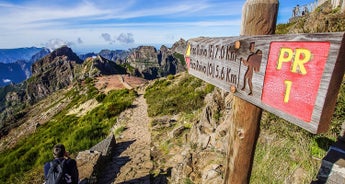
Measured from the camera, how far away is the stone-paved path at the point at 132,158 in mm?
7838

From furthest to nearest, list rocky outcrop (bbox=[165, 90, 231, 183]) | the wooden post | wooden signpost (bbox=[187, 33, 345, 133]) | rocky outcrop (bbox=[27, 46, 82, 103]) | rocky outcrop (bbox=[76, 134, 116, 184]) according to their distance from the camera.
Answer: rocky outcrop (bbox=[27, 46, 82, 103]), rocky outcrop (bbox=[76, 134, 116, 184]), rocky outcrop (bbox=[165, 90, 231, 183]), the wooden post, wooden signpost (bbox=[187, 33, 345, 133])

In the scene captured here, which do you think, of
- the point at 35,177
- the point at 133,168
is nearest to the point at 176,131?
the point at 133,168

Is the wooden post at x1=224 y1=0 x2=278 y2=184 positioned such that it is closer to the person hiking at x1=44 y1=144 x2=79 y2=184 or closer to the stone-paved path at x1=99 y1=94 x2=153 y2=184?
the person hiking at x1=44 y1=144 x2=79 y2=184

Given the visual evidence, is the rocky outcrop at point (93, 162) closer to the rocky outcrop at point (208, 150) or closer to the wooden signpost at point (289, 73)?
the rocky outcrop at point (208, 150)

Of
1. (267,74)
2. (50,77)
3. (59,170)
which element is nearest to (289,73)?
(267,74)

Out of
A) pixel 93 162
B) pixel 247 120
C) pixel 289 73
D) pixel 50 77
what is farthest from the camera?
pixel 50 77

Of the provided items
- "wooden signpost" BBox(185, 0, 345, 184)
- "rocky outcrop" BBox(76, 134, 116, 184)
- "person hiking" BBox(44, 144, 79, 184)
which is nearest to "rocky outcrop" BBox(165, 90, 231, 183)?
"rocky outcrop" BBox(76, 134, 116, 184)

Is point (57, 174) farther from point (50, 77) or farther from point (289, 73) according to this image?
point (50, 77)

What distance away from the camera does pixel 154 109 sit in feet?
53.1

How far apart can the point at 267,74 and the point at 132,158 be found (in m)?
8.64

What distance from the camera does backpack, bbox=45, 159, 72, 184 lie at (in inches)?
179

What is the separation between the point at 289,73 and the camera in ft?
Answer: 4.88

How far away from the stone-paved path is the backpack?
323 cm

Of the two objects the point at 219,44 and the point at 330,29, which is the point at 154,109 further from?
the point at 219,44
